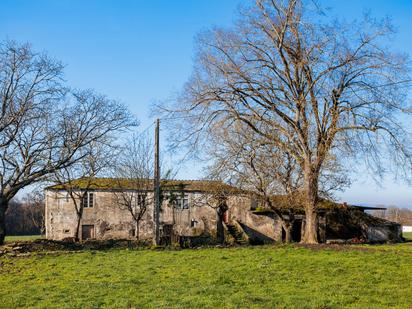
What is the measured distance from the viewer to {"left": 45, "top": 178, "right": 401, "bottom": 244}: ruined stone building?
41.0m

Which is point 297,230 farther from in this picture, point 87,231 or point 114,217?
point 87,231

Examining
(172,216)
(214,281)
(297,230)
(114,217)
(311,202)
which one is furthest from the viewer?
(172,216)

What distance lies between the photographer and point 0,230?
26.7 metres

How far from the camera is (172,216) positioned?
1716 inches

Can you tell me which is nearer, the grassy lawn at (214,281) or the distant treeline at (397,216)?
the grassy lawn at (214,281)

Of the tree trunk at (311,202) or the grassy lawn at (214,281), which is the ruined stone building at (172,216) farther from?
the grassy lawn at (214,281)

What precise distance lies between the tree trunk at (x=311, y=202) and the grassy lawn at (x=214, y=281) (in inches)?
231

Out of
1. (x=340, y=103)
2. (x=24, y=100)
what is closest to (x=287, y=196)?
Result: (x=340, y=103)

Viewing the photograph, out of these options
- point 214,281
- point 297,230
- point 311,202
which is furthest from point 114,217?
point 214,281

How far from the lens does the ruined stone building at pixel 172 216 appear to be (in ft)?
135

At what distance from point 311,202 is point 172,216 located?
20160mm

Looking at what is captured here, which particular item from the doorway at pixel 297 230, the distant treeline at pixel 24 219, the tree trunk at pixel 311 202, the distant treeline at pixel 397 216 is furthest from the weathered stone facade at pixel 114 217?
the distant treeline at pixel 397 216

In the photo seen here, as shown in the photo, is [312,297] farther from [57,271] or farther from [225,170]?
[225,170]

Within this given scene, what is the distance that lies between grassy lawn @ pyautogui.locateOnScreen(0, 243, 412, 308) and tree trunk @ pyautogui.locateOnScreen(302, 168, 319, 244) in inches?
231
